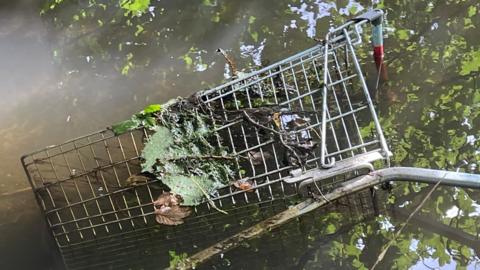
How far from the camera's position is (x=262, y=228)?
2283 millimetres

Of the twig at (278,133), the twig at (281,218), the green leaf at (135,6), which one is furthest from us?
the green leaf at (135,6)

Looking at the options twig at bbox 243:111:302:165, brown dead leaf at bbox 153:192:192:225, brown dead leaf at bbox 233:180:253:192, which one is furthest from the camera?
brown dead leaf at bbox 153:192:192:225

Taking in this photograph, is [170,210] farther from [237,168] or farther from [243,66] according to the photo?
[243,66]

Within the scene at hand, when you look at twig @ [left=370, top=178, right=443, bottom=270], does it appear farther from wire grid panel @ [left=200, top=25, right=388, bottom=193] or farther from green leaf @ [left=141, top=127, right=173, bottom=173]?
green leaf @ [left=141, top=127, right=173, bottom=173]

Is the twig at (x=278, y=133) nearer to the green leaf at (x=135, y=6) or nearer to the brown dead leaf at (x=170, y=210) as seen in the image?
the brown dead leaf at (x=170, y=210)

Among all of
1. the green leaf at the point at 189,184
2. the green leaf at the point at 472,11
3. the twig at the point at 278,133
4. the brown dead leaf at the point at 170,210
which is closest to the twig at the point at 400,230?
the twig at the point at 278,133

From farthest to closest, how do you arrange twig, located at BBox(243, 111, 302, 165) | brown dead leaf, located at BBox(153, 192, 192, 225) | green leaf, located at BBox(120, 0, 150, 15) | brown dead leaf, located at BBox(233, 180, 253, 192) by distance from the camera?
green leaf, located at BBox(120, 0, 150, 15) → brown dead leaf, located at BBox(153, 192, 192, 225) → brown dead leaf, located at BBox(233, 180, 253, 192) → twig, located at BBox(243, 111, 302, 165)

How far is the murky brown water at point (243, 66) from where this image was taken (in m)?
2.41

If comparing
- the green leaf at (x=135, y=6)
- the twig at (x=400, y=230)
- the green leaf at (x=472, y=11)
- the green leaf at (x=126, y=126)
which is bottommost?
the twig at (x=400, y=230)

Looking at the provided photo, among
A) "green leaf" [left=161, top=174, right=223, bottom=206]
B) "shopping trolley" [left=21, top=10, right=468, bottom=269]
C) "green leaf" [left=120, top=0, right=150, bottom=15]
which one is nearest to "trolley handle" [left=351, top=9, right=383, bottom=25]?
"shopping trolley" [left=21, top=10, right=468, bottom=269]

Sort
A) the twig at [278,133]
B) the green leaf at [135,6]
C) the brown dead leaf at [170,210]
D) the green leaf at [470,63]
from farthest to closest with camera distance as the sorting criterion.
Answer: the green leaf at [135,6], the green leaf at [470,63], the brown dead leaf at [170,210], the twig at [278,133]

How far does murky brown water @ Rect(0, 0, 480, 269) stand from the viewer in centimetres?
241

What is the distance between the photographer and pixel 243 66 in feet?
11.6

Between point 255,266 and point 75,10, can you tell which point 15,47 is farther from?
point 255,266
